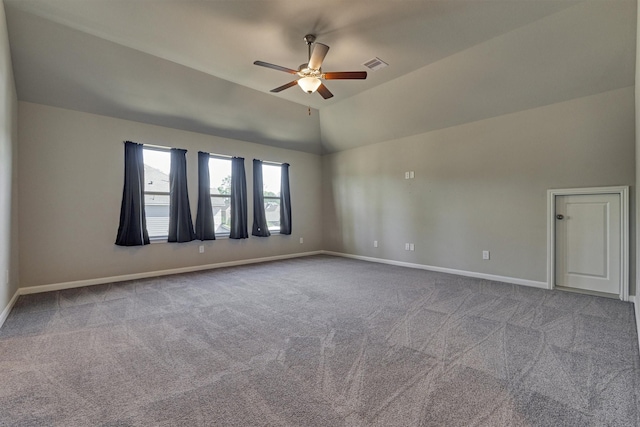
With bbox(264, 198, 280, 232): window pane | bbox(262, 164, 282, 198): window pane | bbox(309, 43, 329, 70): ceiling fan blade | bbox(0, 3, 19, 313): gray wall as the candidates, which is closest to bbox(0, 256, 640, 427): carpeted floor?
bbox(0, 3, 19, 313): gray wall

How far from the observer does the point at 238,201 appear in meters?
6.07

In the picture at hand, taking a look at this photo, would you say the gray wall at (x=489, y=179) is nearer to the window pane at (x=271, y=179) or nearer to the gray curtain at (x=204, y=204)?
the window pane at (x=271, y=179)

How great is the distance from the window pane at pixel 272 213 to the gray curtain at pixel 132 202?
266 cm

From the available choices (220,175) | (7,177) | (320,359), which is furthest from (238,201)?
(320,359)

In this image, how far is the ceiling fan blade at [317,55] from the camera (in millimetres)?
2982

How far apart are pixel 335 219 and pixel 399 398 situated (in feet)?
18.6

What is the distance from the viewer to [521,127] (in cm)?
439

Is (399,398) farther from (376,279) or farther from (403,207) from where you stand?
(403,207)

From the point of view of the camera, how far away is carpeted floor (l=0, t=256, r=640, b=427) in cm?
163

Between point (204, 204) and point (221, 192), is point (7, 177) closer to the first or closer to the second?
point (204, 204)

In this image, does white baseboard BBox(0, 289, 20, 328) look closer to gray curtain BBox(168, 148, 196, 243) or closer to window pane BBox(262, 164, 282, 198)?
gray curtain BBox(168, 148, 196, 243)

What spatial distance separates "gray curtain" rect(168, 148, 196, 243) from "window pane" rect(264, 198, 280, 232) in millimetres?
1950

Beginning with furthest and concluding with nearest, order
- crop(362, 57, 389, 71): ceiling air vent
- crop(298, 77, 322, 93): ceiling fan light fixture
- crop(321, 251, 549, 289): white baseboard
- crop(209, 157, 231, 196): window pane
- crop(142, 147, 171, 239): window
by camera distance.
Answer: crop(209, 157, 231, 196): window pane < crop(142, 147, 171, 239): window < crop(321, 251, 549, 289): white baseboard < crop(362, 57, 389, 71): ceiling air vent < crop(298, 77, 322, 93): ceiling fan light fixture

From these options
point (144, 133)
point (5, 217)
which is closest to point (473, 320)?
point (5, 217)
